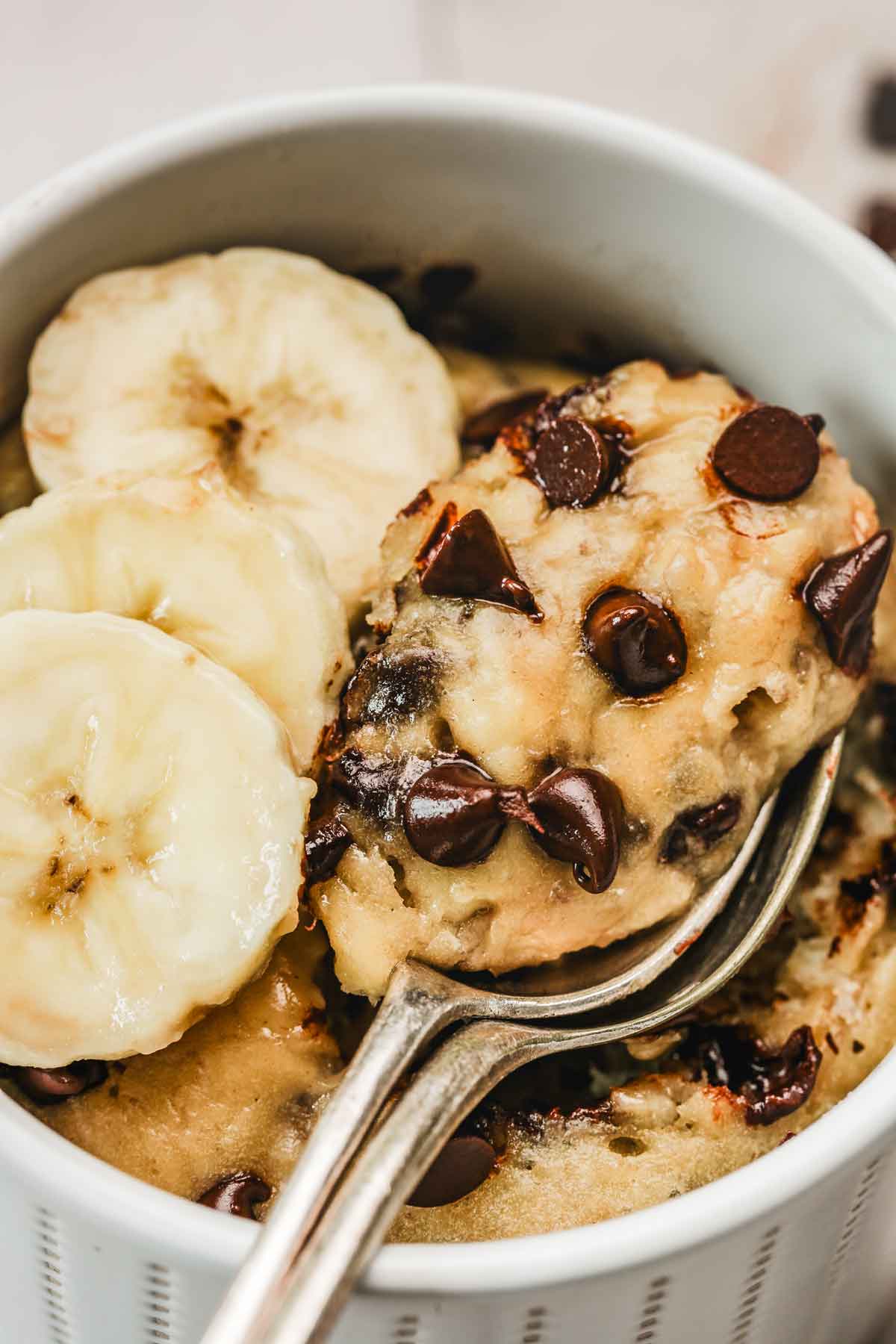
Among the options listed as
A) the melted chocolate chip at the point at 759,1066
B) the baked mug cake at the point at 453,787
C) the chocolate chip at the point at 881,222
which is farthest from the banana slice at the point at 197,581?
the chocolate chip at the point at 881,222

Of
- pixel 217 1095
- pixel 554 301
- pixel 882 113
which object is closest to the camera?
pixel 217 1095

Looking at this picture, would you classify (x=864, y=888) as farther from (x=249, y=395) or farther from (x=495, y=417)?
(x=249, y=395)

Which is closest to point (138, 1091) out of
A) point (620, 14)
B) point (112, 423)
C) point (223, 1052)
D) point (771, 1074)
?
point (223, 1052)

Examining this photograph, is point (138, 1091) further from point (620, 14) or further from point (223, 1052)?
point (620, 14)

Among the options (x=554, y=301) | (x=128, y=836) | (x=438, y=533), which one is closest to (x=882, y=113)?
(x=554, y=301)

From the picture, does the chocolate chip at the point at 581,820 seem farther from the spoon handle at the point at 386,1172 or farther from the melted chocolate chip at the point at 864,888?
the melted chocolate chip at the point at 864,888
